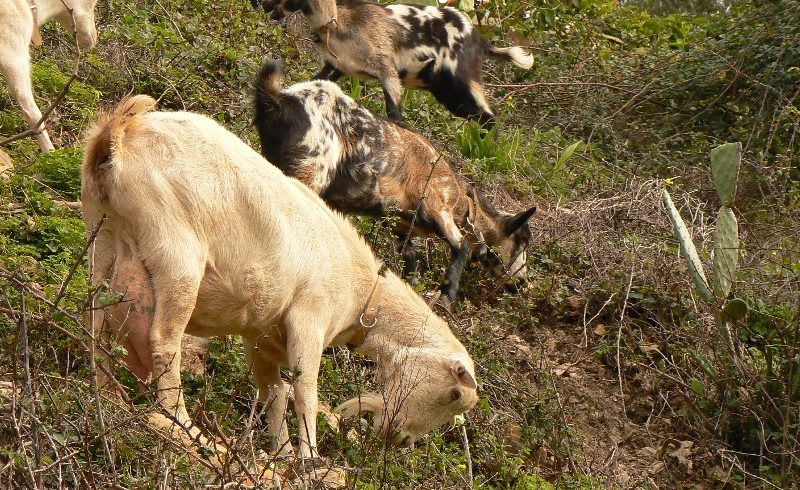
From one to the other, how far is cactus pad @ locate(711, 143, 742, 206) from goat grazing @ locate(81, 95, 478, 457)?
2.33 meters

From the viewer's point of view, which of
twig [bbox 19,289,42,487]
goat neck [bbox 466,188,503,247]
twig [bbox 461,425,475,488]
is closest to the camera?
twig [bbox 19,289,42,487]

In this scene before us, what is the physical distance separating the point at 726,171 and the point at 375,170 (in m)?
2.60

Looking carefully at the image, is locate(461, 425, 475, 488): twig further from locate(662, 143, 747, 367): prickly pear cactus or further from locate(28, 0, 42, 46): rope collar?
locate(28, 0, 42, 46): rope collar

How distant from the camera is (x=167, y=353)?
5.94 meters

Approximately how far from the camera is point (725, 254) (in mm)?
8125

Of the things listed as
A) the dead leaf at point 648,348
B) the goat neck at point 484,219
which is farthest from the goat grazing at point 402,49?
the dead leaf at point 648,348

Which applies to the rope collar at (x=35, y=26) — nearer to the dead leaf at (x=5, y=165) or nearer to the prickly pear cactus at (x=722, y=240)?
the dead leaf at (x=5, y=165)

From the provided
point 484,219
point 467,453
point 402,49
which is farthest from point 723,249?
point 402,49

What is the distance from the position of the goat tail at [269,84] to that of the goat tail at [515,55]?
5615 mm

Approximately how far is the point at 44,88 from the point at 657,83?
7166 mm

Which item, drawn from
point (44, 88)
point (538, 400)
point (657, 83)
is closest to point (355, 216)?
point (538, 400)

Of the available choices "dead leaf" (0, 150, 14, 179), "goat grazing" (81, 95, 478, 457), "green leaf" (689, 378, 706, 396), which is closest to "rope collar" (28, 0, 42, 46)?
"dead leaf" (0, 150, 14, 179)

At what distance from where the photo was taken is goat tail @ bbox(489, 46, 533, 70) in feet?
44.9

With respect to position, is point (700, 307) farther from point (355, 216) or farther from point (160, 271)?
point (160, 271)
